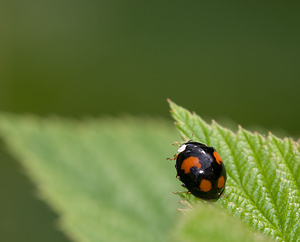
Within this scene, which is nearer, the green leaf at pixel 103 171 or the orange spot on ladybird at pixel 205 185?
the orange spot on ladybird at pixel 205 185

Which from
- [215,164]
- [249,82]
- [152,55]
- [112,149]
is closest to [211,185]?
[215,164]

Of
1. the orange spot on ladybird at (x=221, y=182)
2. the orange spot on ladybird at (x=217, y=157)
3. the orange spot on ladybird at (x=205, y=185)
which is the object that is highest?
the orange spot on ladybird at (x=217, y=157)

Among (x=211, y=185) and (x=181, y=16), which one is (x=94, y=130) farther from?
(x=181, y=16)

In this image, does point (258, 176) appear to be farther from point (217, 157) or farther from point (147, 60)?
point (147, 60)

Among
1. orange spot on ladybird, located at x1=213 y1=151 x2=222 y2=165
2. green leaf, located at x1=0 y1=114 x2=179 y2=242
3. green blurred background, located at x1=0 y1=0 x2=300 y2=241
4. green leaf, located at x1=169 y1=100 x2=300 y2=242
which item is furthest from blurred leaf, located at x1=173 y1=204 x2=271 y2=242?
green blurred background, located at x1=0 y1=0 x2=300 y2=241

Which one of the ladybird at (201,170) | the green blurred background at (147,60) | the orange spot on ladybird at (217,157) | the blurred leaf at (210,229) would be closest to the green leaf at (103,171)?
the ladybird at (201,170)

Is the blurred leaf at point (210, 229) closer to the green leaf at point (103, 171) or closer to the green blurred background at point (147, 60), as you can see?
the green leaf at point (103, 171)

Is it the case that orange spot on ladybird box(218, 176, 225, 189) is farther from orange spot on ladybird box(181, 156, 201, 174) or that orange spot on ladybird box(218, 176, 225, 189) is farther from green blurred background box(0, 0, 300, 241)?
green blurred background box(0, 0, 300, 241)
